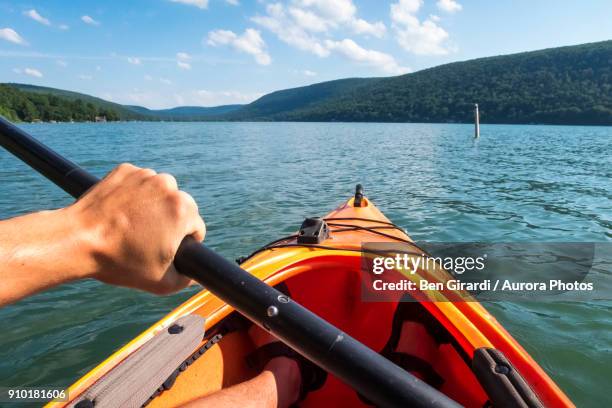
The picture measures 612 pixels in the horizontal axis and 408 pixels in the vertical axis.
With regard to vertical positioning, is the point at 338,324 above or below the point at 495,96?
below

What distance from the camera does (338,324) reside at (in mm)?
3666

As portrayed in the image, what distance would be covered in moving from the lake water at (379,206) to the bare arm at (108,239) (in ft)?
11.7

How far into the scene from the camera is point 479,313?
2.68m

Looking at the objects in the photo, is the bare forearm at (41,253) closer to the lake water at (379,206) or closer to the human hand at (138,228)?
the human hand at (138,228)

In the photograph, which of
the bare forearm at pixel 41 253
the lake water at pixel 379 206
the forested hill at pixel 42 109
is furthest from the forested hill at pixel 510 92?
the bare forearm at pixel 41 253

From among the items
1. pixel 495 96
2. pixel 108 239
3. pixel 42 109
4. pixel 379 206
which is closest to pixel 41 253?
pixel 108 239

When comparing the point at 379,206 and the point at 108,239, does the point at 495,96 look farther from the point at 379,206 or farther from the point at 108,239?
the point at 108,239

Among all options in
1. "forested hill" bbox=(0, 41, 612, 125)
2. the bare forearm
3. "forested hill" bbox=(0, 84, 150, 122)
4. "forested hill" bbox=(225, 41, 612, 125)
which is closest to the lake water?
the bare forearm

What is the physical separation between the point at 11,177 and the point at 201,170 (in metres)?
6.51

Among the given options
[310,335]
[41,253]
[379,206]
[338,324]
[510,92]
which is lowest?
[379,206]

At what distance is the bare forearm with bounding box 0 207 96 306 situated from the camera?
0.83 m

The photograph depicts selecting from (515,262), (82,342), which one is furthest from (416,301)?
(515,262)

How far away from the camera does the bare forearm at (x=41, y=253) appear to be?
83 centimetres

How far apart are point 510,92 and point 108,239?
111 metres
